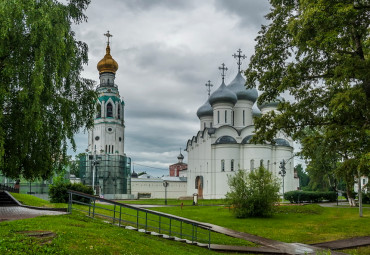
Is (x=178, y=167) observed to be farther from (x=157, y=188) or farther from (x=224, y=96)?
(x=224, y=96)

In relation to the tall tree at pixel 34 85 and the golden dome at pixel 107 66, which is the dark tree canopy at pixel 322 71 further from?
the golden dome at pixel 107 66

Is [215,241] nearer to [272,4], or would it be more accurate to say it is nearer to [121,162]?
[272,4]

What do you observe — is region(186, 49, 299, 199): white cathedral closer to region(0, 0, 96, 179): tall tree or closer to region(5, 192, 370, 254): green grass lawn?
region(5, 192, 370, 254): green grass lawn

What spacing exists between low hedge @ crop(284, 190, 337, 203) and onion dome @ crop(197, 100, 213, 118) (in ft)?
77.8

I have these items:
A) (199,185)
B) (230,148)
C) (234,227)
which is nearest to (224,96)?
(230,148)

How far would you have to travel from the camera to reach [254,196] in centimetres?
2347

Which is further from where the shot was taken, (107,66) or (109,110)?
(107,66)

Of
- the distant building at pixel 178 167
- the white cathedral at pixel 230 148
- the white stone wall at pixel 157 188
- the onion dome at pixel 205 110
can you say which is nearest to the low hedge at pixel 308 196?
the white cathedral at pixel 230 148

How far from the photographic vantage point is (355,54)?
14.5m

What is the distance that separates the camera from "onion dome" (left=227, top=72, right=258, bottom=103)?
184ft

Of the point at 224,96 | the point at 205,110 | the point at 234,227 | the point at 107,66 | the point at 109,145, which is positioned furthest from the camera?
the point at 107,66

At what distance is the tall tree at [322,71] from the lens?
12805mm

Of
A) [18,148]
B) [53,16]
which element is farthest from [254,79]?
[18,148]

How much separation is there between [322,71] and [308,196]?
1038 inches
